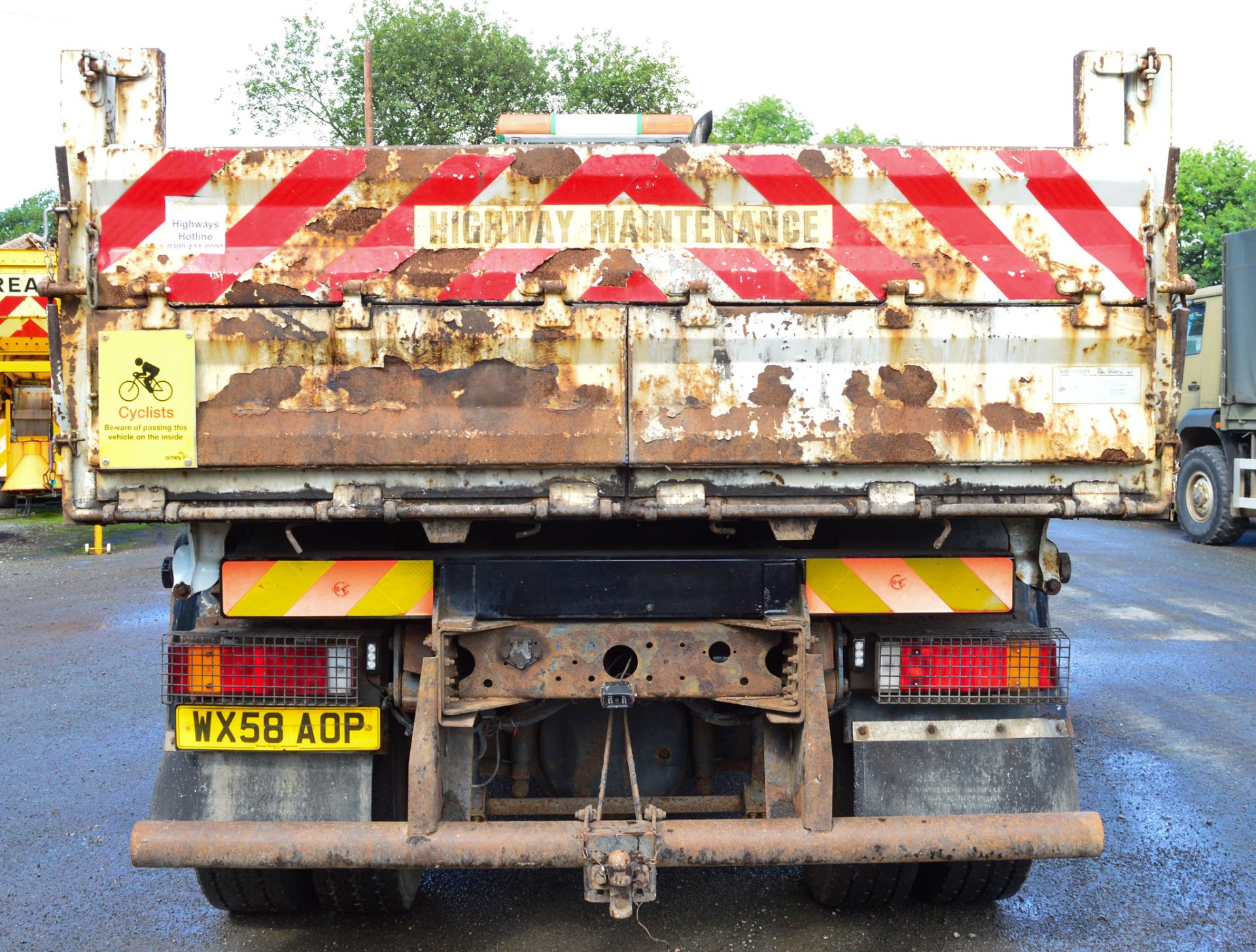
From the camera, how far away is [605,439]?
2.87m

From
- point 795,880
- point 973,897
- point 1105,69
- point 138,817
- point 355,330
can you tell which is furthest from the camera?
point 138,817

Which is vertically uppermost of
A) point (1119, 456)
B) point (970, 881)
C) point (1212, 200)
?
point (1212, 200)

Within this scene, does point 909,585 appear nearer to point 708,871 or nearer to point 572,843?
point 572,843

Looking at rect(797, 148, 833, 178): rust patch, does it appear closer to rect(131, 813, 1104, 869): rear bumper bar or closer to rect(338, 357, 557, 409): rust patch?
rect(338, 357, 557, 409): rust patch

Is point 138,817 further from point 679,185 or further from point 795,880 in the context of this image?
point 679,185

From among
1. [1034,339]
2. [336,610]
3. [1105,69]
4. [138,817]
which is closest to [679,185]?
[1034,339]

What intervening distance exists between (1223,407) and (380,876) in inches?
461

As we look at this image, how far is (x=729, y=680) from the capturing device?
309 centimetres

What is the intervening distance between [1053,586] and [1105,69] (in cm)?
152

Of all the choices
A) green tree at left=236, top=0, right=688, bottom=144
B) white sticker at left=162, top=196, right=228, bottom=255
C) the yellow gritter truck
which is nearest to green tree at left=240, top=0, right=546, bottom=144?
green tree at left=236, top=0, right=688, bottom=144

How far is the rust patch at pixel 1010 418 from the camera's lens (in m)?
2.93

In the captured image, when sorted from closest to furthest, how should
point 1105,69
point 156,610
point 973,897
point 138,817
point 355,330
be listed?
point 355,330 → point 1105,69 → point 973,897 → point 138,817 → point 156,610

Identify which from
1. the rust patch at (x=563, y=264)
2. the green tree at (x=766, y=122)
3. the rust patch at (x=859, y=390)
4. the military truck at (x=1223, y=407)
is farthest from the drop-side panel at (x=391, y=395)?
the green tree at (x=766, y=122)

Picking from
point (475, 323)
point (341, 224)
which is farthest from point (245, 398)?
point (475, 323)
